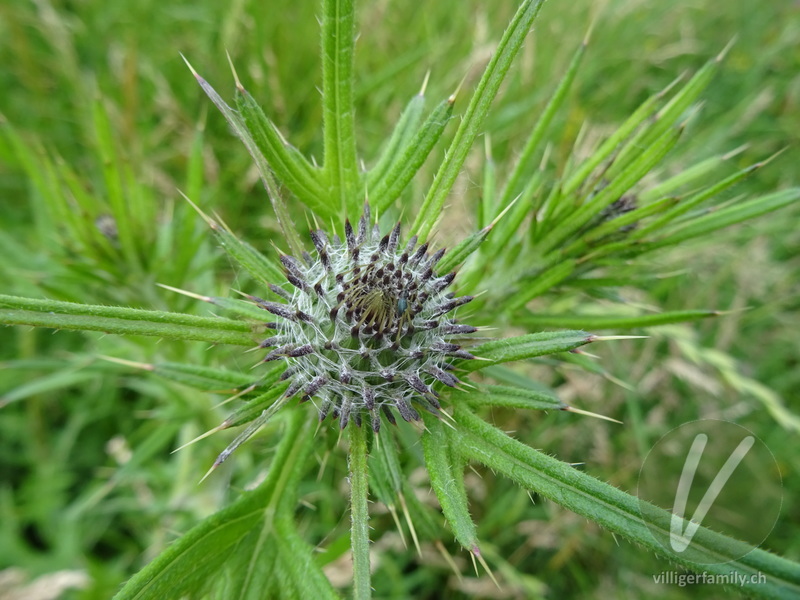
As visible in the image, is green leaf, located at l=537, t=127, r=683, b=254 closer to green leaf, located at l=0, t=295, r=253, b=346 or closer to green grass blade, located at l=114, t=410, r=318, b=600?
green grass blade, located at l=114, t=410, r=318, b=600

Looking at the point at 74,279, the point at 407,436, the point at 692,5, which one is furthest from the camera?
the point at 692,5

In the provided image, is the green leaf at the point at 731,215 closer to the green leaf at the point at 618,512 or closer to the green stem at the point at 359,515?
the green leaf at the point at 618,512

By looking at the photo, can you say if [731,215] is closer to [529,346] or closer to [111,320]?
[529,346]

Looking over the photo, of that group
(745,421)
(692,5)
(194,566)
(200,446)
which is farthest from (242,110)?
(692,5)

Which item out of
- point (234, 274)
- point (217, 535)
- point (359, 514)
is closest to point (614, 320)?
point (359, 514)

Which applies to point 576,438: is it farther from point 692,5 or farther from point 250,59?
point 692,5

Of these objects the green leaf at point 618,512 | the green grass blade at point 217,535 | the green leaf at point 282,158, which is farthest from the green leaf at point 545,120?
the green grass blade at point 217,535

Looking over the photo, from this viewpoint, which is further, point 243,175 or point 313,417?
point 243,175
